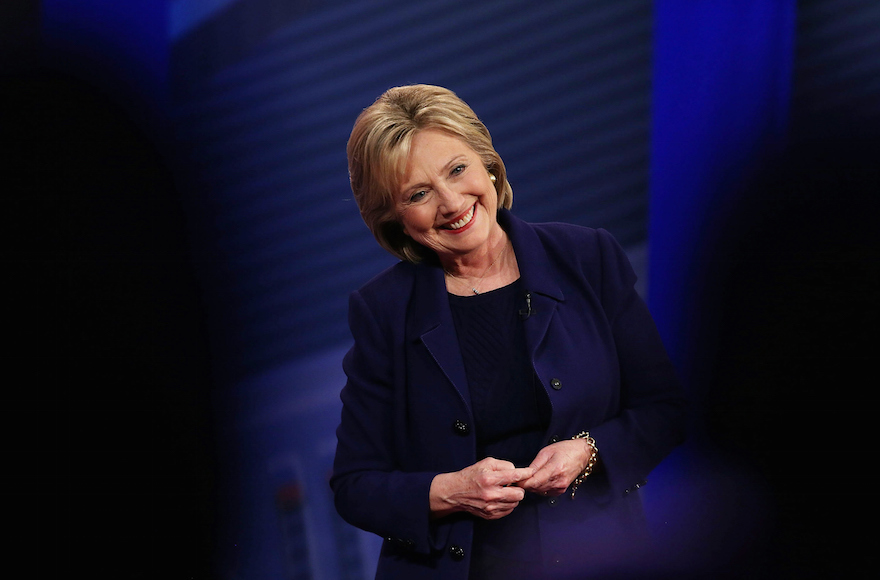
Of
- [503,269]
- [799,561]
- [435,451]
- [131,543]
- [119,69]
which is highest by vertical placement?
[119,69]

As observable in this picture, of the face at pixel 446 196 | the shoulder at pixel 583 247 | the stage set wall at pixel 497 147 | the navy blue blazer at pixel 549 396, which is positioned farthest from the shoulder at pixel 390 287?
the stage set wall at pixel 497 147

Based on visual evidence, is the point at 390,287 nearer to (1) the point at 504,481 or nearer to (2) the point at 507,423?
(2) the point at 507,423

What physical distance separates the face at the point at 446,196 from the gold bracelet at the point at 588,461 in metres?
0.49

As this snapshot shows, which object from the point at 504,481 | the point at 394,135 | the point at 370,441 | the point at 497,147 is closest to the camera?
the point at 504,481

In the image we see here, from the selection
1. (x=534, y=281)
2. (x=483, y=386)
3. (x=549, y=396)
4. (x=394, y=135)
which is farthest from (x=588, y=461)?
(x=394, y=135)

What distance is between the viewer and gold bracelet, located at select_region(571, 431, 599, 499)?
186 cm

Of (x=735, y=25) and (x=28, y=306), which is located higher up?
(x=735, y=25)

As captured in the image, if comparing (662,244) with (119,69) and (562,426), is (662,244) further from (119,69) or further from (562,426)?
(119,69)

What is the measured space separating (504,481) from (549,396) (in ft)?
0.70

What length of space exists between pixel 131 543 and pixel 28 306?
0.84m

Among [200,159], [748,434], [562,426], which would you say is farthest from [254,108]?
[748,434]

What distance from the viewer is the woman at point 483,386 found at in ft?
6.15

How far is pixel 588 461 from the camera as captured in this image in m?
1.87

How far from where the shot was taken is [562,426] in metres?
1.85
